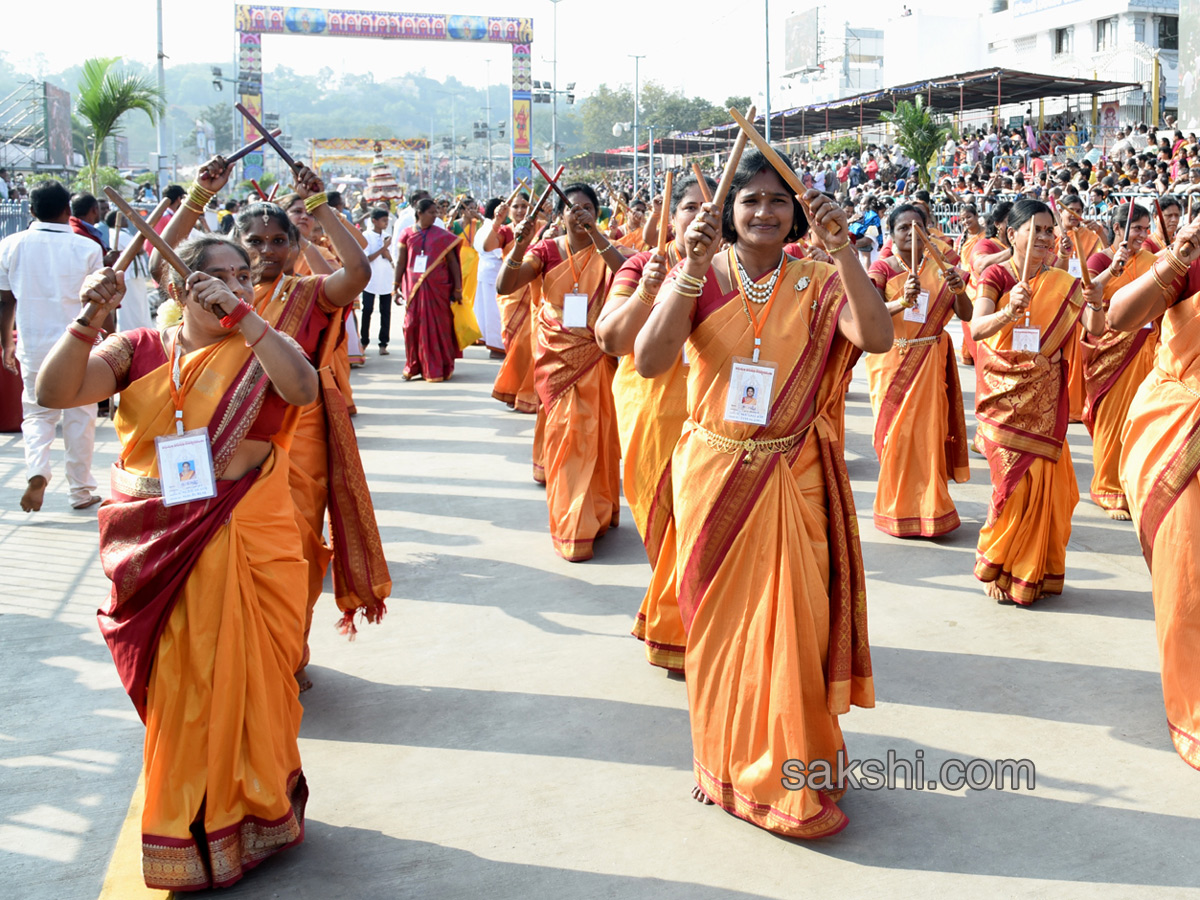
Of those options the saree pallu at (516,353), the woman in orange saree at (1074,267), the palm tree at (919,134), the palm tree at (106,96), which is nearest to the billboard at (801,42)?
the palm tree at (919,134)

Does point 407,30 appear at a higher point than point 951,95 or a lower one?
higher

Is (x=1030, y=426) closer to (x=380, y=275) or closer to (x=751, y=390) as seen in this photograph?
(x=751, y=390)

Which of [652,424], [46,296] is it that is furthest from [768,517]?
[46,296]

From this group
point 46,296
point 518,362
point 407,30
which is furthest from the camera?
point 407,30

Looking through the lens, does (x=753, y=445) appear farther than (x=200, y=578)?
Yes

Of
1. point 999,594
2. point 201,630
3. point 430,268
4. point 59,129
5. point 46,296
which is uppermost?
point 59,129

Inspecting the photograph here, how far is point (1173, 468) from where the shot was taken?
12.7ft

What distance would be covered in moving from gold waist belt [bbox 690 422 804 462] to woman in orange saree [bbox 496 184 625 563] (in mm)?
2906

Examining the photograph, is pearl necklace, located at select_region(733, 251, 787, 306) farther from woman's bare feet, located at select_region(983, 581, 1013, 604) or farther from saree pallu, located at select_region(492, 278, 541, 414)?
saree pallu, located at select_region(492, 278, 541, 414)

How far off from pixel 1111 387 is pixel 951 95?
80.0 feet

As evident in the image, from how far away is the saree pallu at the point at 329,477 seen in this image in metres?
4.38

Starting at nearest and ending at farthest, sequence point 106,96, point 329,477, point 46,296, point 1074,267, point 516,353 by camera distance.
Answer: point 329,477 < point 46,296 < point 1074,267 < point 516,353 < point 106,96

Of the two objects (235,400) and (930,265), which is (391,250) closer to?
(930,265)

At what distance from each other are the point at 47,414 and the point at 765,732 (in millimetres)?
5328
